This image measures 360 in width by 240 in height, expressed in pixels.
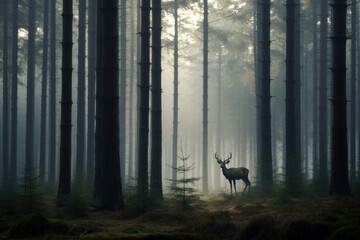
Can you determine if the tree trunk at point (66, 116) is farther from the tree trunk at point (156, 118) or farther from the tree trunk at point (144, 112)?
the tree trunk at point (156, 118)

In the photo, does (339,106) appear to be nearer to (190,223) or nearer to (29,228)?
(190,223)

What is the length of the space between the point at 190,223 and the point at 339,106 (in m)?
6.08

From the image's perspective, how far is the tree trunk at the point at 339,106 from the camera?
15125 mm

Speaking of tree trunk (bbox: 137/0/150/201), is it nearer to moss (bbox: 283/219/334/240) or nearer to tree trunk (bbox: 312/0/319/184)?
moss (bbox: 283/219/334/240)

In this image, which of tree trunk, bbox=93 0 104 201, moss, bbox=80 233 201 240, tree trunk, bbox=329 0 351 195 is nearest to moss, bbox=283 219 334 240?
moss, bbox=80 233 201 240

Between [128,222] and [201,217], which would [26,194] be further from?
[201,217]

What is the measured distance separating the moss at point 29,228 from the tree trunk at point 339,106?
323 inches

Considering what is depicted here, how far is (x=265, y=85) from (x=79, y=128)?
8.79 m

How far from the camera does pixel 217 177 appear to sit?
169 feet

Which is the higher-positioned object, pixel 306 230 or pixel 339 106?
pixel 339 106

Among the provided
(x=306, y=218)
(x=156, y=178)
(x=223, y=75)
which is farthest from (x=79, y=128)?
(x=223, y=75)

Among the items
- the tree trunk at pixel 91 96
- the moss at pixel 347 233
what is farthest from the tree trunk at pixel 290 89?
the moss at pixel 347 233

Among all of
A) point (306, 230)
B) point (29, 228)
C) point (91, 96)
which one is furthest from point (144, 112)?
point (306, 230)

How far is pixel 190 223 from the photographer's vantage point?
453 inches
